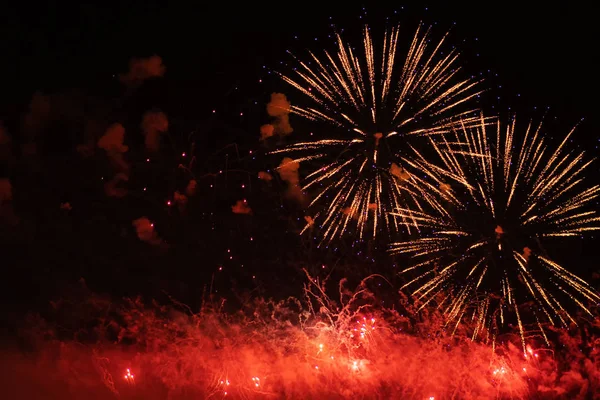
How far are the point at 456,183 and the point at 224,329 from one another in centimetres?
327

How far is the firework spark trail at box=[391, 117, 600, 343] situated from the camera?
691 cm

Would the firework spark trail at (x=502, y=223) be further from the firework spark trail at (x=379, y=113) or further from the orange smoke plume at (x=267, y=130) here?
the orange smoke plume at (x=267, y=130)

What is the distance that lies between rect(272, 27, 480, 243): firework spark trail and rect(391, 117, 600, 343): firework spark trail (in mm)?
249

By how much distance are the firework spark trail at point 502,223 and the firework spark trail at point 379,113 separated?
0.82 feet

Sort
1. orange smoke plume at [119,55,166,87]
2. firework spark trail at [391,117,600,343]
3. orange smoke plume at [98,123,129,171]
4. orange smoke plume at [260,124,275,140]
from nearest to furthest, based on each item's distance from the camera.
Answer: firework spark trail at [391,117,600,343] → orange smoke plume at [260,124,275,140] → orange smoke plume at [119,55,166,87] → orange smoke plume at [98,123,129,171]

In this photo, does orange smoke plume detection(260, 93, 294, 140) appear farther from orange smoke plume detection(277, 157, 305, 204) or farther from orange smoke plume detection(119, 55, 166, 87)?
orange smoke plume detection(119, 55, 166, 87)

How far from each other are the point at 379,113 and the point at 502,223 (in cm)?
198

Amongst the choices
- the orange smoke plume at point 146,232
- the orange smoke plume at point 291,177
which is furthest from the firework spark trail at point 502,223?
the orange smoke plume at point 146,232

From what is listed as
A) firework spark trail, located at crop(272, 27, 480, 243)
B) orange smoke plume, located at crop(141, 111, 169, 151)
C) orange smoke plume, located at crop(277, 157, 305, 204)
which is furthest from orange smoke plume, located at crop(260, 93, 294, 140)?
orange smoke plume, located at crop(141, 111, 169, 151)

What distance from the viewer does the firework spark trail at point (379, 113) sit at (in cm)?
697

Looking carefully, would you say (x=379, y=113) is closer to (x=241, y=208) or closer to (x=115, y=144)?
(x=241, y=208)

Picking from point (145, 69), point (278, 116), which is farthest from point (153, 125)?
point (278, 116)

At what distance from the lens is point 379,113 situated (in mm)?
7203

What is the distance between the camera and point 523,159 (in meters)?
6.95
